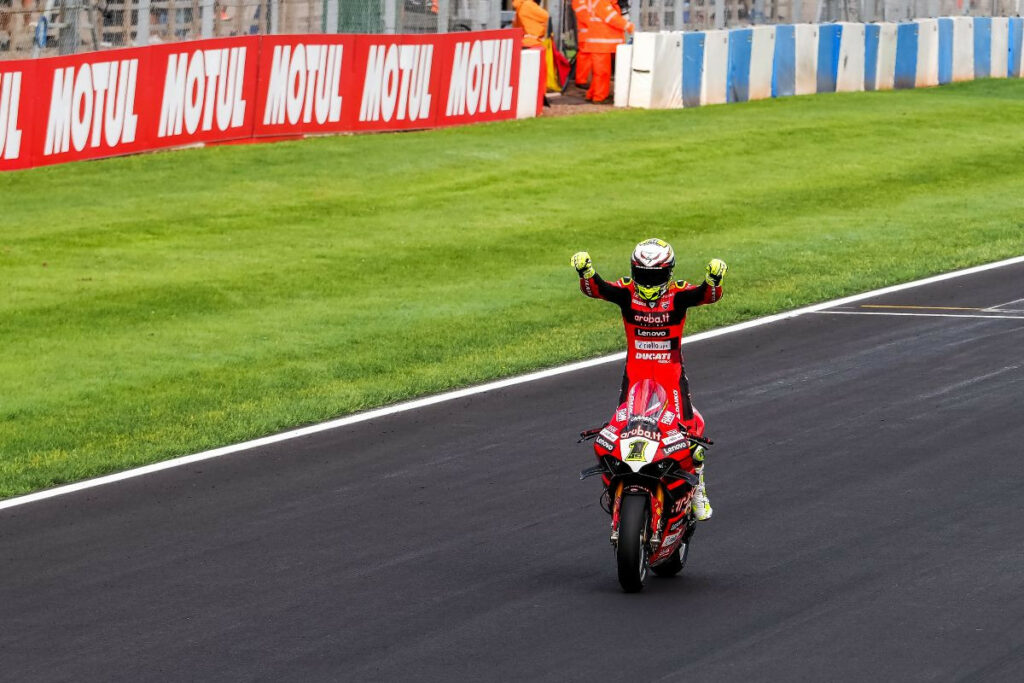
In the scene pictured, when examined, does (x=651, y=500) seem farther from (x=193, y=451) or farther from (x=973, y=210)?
(x=973, y=210)

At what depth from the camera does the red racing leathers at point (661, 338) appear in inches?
346

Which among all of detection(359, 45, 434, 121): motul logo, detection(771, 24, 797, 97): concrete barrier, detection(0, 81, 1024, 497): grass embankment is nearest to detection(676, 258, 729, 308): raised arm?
detection(0, 81, 1024, 497): grass embankment

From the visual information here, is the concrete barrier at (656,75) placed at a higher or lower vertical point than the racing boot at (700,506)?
higher

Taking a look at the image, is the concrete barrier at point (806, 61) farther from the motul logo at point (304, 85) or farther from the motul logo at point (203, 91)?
the motul logo at point (203, 91)

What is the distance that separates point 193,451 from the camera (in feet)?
39.4

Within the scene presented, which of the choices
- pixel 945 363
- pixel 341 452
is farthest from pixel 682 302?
pixel 945 363

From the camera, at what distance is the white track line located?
1114cm

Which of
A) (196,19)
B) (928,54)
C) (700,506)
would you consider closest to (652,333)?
(700,506)

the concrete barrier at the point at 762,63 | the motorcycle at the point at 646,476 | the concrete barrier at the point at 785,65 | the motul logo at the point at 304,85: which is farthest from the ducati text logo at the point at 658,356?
the concrete barrier at the point at 785,65

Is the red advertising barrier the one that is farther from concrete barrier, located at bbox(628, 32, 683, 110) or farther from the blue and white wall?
the blue and white wall

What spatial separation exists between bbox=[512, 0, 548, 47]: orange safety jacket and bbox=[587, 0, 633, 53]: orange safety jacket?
95cm

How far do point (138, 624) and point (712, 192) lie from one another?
17.8 metres

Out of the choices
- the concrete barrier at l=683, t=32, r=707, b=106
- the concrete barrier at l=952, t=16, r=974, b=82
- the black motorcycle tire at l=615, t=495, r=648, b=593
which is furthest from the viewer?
the concrete barrier at l=952, t=16, r=974, b=82

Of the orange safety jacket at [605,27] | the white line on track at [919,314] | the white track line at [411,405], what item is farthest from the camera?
the orange safety jacket at [605,27]
